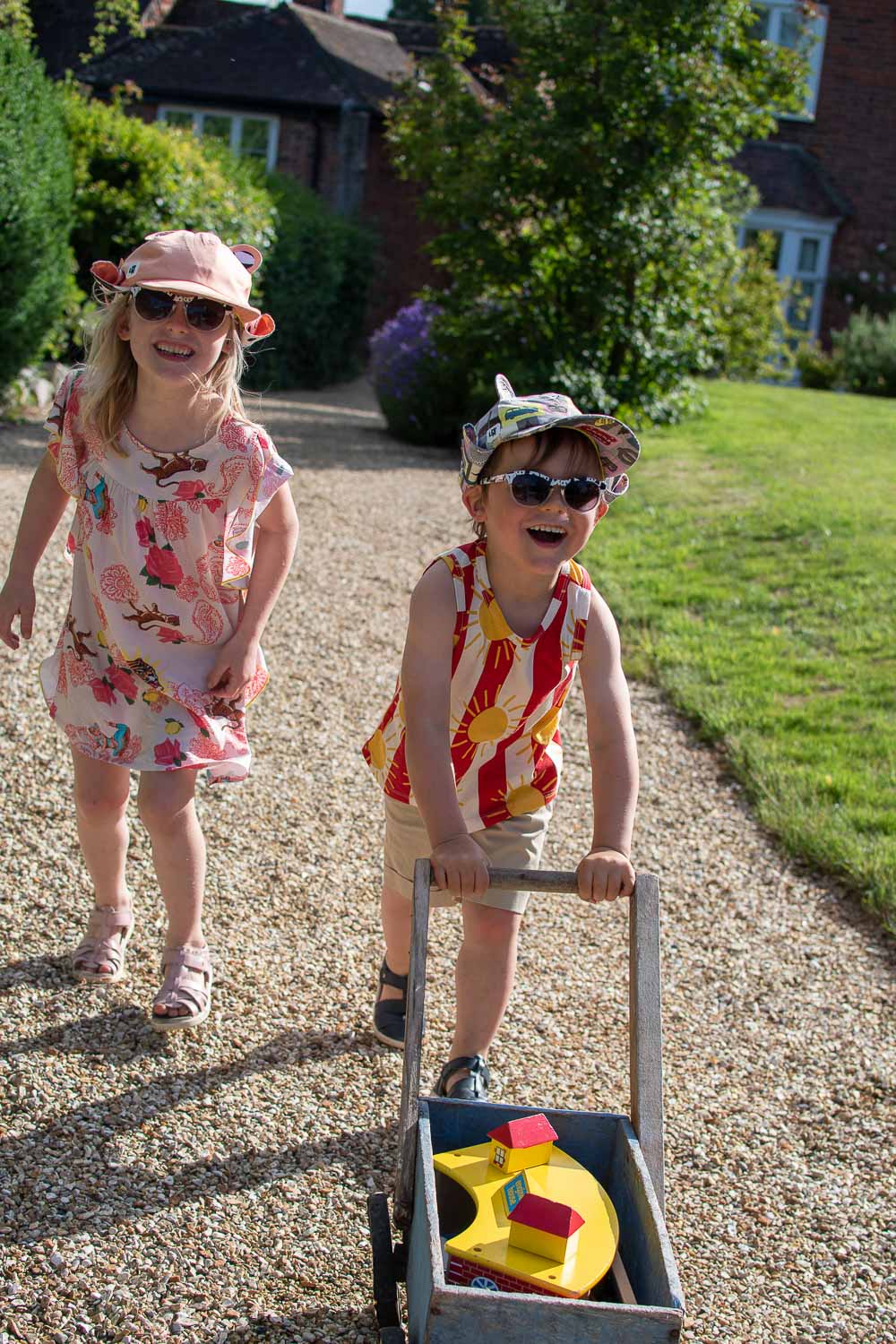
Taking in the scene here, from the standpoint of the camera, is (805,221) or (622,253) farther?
(805,221)

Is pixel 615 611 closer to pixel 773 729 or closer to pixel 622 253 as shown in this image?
pixel 773 729

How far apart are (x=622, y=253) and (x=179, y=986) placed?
9.47 metres

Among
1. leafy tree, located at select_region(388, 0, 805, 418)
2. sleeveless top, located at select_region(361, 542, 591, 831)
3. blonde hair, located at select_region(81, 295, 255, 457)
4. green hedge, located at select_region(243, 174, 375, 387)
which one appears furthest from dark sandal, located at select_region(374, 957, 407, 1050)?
green hedge, located at select_region(243, 174, 375, 387)

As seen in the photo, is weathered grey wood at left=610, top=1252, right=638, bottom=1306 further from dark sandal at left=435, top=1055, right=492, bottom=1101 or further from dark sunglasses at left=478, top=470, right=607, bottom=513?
dark sunglasses at left=478, top=470, right=607, bottom=513

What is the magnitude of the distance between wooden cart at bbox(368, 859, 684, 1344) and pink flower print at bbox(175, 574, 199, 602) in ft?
3.13

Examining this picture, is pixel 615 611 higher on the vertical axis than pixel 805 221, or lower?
lower

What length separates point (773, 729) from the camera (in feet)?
17.9

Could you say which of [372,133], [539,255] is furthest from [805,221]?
[539,255]

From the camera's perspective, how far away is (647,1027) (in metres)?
2.21

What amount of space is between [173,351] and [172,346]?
12 mm

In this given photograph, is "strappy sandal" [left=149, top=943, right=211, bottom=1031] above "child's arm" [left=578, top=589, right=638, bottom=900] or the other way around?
the other way around

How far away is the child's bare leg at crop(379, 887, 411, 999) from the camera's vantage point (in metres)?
2.92

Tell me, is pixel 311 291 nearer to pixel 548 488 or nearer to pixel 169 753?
pixel 169 753

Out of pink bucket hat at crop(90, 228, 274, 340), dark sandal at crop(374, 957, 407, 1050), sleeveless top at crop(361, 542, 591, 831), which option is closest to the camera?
sleeveless top at crop(361, 542, 591, 831)
